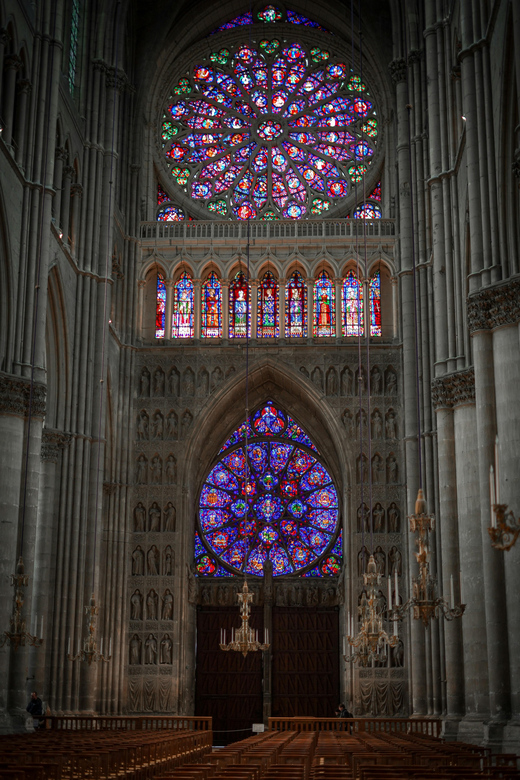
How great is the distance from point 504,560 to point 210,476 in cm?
1794

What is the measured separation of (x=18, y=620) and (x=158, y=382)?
43.8 feet

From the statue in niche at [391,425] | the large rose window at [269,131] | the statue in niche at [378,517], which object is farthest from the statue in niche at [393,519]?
the large rose window at [269,131]

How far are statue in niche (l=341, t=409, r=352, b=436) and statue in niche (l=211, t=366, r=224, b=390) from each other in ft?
13.4

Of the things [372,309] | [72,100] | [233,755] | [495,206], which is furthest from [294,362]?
[233,755]

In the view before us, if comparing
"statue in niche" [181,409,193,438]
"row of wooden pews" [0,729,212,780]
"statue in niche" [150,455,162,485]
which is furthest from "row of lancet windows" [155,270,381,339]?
"row of wooden pews" [0,729,212,780]

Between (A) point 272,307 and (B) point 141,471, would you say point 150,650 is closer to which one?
(B) point 141,471

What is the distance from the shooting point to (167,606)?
30.6 m

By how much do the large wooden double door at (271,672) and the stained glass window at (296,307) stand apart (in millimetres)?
9020

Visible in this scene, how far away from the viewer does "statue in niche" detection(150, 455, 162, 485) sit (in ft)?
104

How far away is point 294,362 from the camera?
1286 inches

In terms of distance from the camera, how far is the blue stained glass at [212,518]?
33469mm

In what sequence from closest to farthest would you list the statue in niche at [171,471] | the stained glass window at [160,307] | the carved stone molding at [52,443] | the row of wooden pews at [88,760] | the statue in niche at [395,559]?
the row of wooden pews at [88,760] < the carved stone molding at [52,443] < the statue in niche at [395,559] < the statue in niche at [171,471] < the stained glass window at [160,307]

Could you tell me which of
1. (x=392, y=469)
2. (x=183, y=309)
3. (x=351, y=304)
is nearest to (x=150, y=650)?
(x=392, y=469)

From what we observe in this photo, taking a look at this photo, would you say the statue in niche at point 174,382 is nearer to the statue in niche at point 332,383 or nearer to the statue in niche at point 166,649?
the statue in niche at point 332,383
